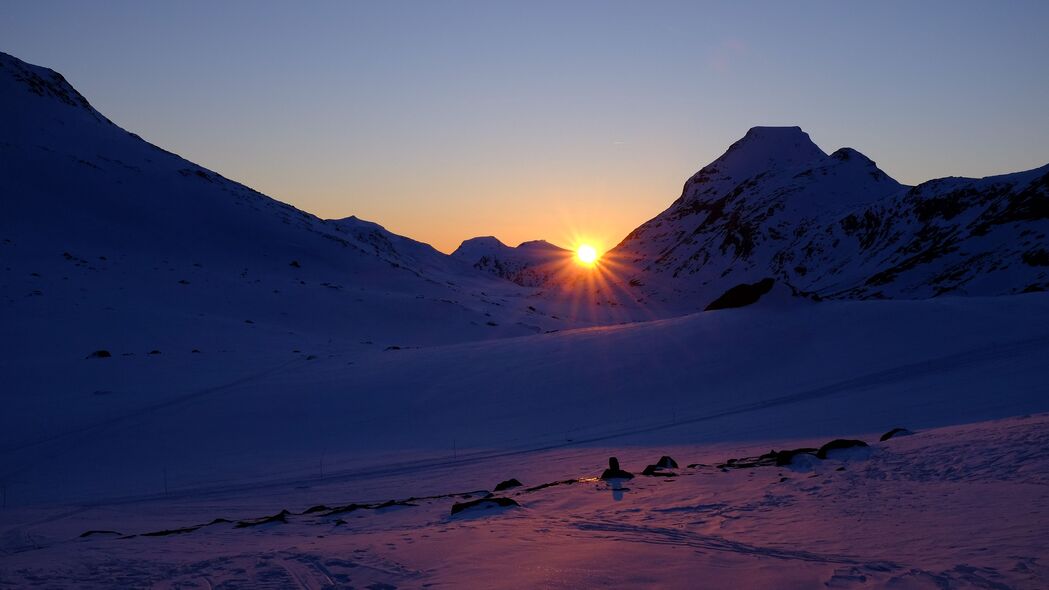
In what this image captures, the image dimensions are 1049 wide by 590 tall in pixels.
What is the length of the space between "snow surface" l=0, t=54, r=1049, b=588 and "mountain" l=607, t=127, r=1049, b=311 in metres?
7.08

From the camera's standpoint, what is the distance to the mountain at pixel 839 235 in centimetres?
7575

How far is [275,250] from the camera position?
231 feet

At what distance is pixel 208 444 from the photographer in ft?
62.1

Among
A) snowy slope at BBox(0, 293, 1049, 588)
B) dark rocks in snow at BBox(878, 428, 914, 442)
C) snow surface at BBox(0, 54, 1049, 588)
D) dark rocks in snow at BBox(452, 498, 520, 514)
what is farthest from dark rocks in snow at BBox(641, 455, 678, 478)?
dark rocks in snow at BBox(878, 428, 914, 442)

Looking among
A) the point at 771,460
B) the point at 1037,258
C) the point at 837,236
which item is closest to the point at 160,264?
the point at 771,460

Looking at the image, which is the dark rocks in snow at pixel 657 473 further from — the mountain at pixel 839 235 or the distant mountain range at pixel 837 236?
the distant mountain range at pixel 837 236

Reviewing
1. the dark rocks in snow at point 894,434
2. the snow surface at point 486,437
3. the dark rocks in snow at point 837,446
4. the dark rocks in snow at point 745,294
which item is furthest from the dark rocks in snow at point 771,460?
the dark rocks in snow at point 745,294

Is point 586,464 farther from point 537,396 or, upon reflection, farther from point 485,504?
point 537,396

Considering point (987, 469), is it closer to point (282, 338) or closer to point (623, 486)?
point (623, 486)

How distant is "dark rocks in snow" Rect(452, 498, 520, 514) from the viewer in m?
9.84

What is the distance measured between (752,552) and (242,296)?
4938 centimetres

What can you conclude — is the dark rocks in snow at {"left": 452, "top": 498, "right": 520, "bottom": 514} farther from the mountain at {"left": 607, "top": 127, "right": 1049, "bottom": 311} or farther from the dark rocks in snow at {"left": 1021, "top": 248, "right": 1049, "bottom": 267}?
the dark rocks in snow at {"left": 1021, "top": 248, "right": 1049, "bottom": 267}

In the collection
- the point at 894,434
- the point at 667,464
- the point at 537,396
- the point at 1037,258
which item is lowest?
the point at 667,464

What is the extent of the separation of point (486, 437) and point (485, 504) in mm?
8334
